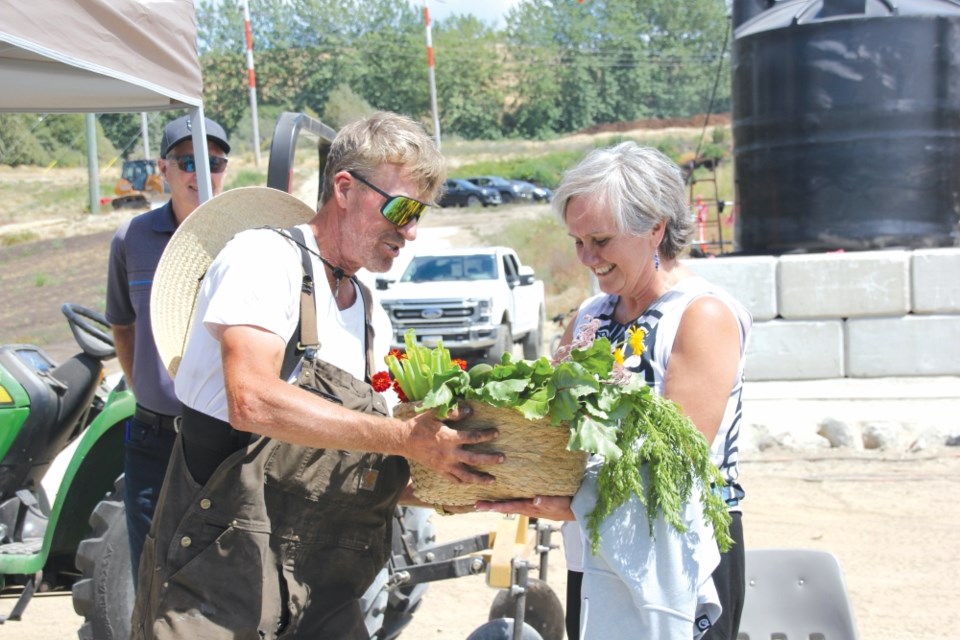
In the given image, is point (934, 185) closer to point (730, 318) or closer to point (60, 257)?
point (730, 318)

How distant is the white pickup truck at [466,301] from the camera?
53.7 feet

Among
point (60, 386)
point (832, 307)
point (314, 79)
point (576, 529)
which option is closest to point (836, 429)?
point (832, 307)

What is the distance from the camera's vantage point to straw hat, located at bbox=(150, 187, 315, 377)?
3.09m

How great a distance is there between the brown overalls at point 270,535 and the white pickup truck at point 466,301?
12840 millimetres

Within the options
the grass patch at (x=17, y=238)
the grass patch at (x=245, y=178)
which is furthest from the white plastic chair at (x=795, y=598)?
the grass patch at (x=245, y=178)

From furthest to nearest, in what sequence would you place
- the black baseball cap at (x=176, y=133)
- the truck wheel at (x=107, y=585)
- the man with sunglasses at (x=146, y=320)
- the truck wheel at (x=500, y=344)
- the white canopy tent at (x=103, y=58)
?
1. the truck wheel at (x=500, y=344)
2. the truck wheel at (x=107, y=585)
3. the black baseball cap at (x=176, y=133)
4. the man with sunglasses at (x=146, y=320)
5. the white canopy tent at (x=103, y=58)

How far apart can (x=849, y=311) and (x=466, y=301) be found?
22.9 ft

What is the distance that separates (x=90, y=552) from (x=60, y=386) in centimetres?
134

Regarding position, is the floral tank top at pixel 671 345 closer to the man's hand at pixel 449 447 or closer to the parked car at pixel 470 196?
the man's hand at pixel 449 447

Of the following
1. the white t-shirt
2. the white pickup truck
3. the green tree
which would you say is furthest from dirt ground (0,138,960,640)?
the green tree

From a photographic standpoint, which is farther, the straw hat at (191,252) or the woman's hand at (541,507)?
the straw hat at (191,252)

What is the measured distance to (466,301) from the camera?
53.6 ft

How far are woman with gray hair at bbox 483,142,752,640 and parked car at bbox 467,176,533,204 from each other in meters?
52.2

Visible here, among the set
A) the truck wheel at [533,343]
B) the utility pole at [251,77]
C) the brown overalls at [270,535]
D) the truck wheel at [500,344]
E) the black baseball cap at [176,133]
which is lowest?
the truck wheel at [533,343]
